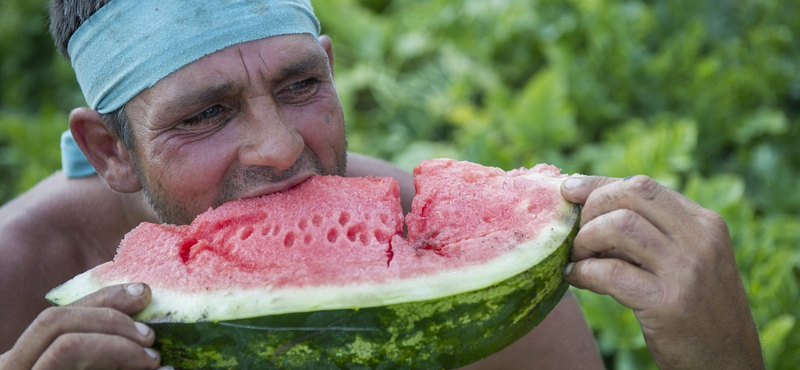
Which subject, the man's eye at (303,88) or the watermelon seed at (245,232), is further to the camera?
the man's eye at (303,88)

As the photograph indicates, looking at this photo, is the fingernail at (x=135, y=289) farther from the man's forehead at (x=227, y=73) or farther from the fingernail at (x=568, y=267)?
the fingernail at (x=568, y=267)

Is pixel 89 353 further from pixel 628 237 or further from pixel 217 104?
pixel 628 237

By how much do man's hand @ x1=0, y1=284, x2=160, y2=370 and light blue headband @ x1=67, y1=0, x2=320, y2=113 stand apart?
73 centimetres

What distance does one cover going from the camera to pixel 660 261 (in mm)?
1665

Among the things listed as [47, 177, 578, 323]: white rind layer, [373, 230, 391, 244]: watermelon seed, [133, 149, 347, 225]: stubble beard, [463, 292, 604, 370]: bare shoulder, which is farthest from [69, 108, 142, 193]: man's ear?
[463, 292, 604, 370]: bare shoulder

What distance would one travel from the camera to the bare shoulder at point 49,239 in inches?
99.0

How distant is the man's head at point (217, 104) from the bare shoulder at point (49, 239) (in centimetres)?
67

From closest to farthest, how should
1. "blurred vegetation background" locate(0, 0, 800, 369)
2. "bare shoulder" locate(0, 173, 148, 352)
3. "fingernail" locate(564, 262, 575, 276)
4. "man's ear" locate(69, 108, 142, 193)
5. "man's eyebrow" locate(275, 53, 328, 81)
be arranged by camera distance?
"fingernail" locate(564, 262, 575, 276) → "man's eyebrow" locate(275, 53, 328, 81) → "man's ear" locate(69, 108, 142, 193) → "bare shoulder" locate(0, 173, 148, 352) → "blurred vegetation background" locate(0, 0, 800, 369)

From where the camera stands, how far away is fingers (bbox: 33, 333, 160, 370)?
1.49 m

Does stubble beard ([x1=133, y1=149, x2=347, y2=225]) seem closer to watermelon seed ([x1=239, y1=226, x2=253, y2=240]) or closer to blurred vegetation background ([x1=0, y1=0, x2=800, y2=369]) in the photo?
watermelon seed ([x1=239, y1=226, x2=253, y2=240])

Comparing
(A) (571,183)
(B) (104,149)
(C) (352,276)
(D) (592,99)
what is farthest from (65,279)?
(D) (592,99)

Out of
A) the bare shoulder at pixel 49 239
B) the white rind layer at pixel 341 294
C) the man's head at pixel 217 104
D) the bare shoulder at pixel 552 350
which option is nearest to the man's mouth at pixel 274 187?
the man's head at pixel 217 104

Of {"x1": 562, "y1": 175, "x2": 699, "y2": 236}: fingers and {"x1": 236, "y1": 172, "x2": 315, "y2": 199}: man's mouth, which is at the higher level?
{"x1": 236, "y1": 172, "x2": 315, "y2": 199}: man's mouth

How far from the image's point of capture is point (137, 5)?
208 centimetres
